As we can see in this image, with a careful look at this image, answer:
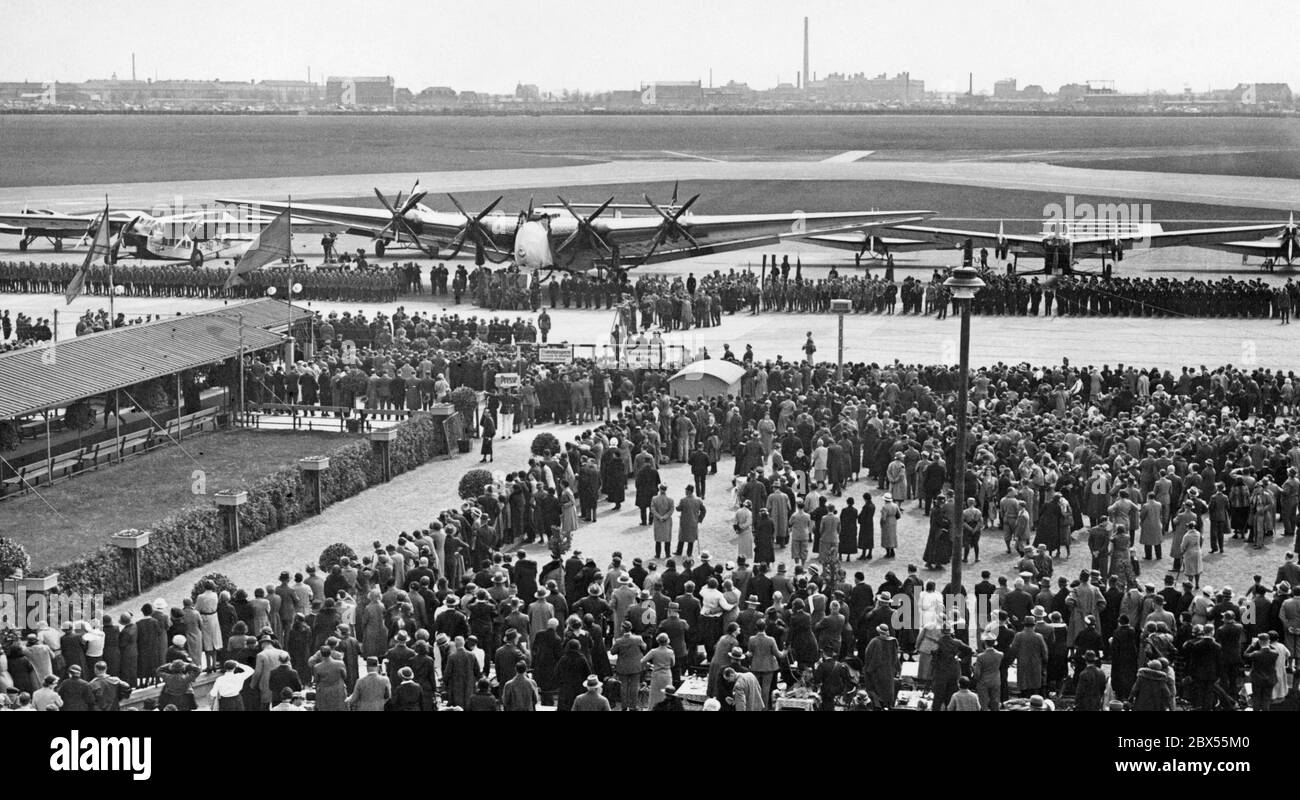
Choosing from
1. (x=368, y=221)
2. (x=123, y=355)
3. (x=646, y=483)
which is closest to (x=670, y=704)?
(x=646, y=483)

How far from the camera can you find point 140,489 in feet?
76.2

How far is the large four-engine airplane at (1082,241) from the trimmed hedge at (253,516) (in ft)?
81.5

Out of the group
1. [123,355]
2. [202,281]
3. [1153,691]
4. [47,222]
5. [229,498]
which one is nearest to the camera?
[1153,691]

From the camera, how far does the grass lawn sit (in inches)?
814

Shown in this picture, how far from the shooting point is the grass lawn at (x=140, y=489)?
2067 centimetres

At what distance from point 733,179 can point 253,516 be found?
96190 millimetres

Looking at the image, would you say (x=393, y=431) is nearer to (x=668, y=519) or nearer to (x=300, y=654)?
(x=668, y=519)

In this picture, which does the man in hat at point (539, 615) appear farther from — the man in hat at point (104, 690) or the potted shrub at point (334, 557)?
the man in hat at point (104, 690)

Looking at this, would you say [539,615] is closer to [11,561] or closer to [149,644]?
[149,644]

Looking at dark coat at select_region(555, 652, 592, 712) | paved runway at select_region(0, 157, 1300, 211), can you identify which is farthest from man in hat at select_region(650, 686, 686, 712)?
paved runway at select_region(0, 157, 1300, 211)

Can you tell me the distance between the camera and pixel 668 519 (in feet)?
66.8

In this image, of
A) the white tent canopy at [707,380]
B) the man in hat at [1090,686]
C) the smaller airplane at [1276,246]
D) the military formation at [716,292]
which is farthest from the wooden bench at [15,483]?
the smaller airplane at [1276,246]

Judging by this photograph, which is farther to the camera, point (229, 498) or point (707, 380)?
point (707, 380)
